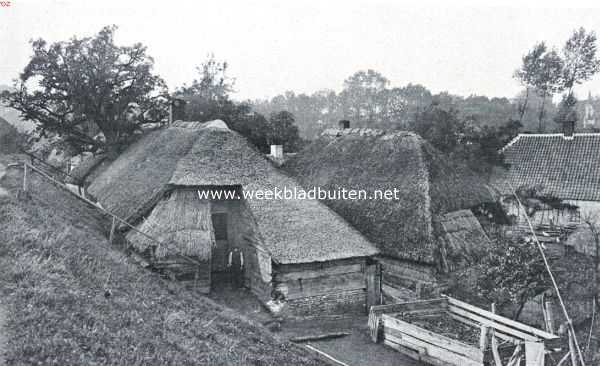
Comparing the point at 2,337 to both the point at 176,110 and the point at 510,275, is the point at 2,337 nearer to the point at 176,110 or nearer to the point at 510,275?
the point at 510,275

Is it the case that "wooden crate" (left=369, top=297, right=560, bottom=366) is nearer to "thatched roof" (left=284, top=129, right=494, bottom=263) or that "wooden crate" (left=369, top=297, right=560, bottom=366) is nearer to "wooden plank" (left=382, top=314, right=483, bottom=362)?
"wooden plank" (left=382, top=314, right=483, bottom=362)

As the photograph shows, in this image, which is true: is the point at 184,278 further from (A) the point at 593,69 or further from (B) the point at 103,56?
(A) the point at 593,69

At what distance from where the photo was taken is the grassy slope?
6.51m

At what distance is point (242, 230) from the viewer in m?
18.2

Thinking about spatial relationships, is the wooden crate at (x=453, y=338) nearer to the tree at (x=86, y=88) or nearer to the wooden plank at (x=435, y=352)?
the wooden plank at (x=435, y=352)

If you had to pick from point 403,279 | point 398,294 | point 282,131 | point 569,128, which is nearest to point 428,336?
point 403,279

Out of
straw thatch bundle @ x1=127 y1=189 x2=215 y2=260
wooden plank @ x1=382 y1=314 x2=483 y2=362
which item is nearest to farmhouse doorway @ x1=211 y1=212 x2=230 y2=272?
straw thatch bundle @ x1=127 y1=189 x2=215 y2=260

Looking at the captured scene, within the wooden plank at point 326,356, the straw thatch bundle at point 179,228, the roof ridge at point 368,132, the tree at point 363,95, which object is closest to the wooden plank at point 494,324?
the wooden plank at point 326,356

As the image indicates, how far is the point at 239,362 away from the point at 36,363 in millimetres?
3593

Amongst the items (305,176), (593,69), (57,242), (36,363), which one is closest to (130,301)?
(57,242)

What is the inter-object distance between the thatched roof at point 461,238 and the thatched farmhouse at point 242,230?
8.02 ft

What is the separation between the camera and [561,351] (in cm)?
1006

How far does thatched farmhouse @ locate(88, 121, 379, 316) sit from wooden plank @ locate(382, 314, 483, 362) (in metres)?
2.76

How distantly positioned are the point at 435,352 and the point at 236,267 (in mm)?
9549
